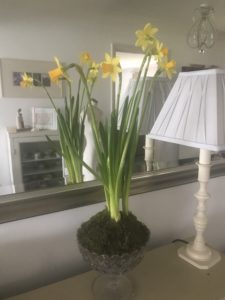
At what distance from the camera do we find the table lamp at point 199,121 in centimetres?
64

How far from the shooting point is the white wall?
0.74 m

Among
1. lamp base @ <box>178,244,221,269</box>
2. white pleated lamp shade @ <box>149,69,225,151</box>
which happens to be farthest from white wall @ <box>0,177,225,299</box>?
white pleated lamp shade @ <box>149,69,225,151</box>

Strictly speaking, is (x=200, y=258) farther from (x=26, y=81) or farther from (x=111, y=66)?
(x=26, y=81)

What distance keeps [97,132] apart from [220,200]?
0.79 metres

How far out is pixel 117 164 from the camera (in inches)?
24.5

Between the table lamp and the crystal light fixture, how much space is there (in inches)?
12.7

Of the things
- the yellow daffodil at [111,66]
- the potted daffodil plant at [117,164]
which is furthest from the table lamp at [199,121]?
the yellow daffodil at [111,66]

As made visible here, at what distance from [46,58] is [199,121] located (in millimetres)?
484

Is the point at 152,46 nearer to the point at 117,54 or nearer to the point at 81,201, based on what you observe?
the point at 117,54

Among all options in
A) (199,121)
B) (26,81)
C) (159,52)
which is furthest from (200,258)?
(26,81)

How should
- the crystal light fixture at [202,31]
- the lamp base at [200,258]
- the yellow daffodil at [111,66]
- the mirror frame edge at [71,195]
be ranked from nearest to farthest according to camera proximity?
the yellow daffodil at [111,66], the mirror frame edge at [71,195], the lamp base at [200,258], the crystal light fixture at [202,31]

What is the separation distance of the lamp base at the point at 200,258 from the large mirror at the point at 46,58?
0.26m

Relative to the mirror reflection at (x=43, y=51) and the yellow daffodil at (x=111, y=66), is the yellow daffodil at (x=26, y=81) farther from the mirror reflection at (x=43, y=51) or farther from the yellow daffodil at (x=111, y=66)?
the yellow daffodil at (x=111, y=66)

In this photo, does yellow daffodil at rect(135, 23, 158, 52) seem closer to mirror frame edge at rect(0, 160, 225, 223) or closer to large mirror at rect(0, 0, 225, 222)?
large mirror at rect(0, 0, 225, 222)
